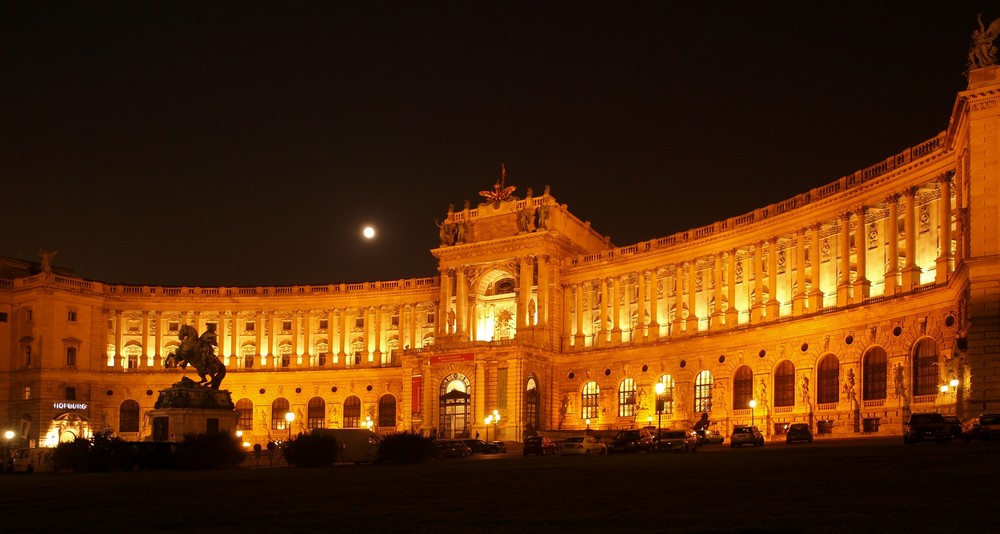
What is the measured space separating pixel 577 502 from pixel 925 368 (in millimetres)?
43704

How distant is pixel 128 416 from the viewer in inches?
4055

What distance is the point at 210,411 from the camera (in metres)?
49.7

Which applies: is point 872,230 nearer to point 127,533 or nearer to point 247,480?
point 247,480

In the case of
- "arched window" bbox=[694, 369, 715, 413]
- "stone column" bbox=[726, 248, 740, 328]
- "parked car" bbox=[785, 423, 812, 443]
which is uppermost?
"stone column" bbox=[726, 248, 740, 328]

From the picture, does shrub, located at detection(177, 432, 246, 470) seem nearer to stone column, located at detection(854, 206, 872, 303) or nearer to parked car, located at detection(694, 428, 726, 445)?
parked car, located at detection(694, 428, 726, 445)

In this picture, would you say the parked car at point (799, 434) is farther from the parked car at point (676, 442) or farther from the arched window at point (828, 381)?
the arched window at point (828, 381)

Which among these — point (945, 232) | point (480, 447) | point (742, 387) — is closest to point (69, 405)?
point (480, 447)

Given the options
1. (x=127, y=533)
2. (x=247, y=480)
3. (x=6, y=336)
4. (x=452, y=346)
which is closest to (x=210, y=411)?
(x=247, y=480)

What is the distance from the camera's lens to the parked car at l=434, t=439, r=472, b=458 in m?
57.2

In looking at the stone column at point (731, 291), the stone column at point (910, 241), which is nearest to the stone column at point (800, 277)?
the stone column at point (731, 291)

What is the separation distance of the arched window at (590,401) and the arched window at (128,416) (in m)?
46.6

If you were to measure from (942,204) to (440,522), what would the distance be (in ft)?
161

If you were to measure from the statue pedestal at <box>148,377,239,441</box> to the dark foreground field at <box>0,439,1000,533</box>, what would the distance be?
1883 centimetres

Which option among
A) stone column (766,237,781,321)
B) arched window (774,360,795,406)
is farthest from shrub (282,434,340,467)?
stone column (766,237,781,321)
